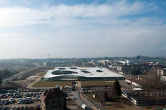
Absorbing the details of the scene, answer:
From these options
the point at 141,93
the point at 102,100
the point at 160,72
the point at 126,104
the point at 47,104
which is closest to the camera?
the point at 47,104

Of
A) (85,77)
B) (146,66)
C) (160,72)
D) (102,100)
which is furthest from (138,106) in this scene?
(146,66)

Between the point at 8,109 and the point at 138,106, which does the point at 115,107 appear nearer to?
the point at 138,106

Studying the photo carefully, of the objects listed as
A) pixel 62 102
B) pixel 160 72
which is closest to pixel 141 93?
pixel 62 102

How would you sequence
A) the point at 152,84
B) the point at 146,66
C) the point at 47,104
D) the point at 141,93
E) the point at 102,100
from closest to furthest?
the point at 47,104, the point at 102,100, the point at 141,93, the point at 152,84, the point at 146,66

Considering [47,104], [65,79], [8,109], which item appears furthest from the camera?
[65,79]

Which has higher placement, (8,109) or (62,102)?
(62,102)

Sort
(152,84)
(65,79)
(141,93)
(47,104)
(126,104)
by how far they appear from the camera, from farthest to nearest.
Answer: (65,79) → (152,84) → (141,93) → (126,104) → (47,104)

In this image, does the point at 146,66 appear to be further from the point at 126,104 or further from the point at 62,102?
the point at 62,102

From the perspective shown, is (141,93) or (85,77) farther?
(85,77)

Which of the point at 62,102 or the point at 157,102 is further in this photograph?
the point at 157,102
